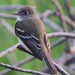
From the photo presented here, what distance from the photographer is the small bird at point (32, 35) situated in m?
2.37

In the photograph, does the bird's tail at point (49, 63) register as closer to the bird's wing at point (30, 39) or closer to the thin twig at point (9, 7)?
the bird's wing at point (30, 39)

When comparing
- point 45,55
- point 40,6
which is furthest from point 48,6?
point 45,55

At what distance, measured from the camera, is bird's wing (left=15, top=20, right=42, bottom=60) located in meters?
2.45

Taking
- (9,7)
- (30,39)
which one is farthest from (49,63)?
(9,7)

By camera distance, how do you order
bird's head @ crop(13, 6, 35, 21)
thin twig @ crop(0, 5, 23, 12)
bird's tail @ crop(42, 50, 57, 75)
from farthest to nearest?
thin twig @ crop(0, 5, 23, 12) → bird's head @ crop(13, 6, 35, 21) → bird's tail @ crop(42, 50, 57, 75)

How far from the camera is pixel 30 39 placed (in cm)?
262

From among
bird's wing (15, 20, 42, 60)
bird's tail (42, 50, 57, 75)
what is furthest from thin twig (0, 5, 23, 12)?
bird's tail (42, 50, 57, 75)

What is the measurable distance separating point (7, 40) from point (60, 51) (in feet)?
1.69

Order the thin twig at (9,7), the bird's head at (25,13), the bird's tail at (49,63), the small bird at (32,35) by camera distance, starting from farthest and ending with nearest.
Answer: the thin twig at (9,7) → the bird's head at (25,13) → the small bird at (32,35) → the bird's tail at (49,63)

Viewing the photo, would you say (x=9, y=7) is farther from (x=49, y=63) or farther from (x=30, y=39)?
(x=49, y=63)

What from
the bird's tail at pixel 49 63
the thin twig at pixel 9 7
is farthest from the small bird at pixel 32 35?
the thin twig at pixel 9 7

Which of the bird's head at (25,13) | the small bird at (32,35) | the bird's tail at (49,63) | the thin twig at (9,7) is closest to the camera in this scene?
the bird's tail at (49,63)

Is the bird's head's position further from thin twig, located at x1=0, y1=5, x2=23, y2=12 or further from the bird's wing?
thin twig, located at x1=0, y1=5, x2=23, y2=12

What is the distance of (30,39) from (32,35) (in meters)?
0.04
